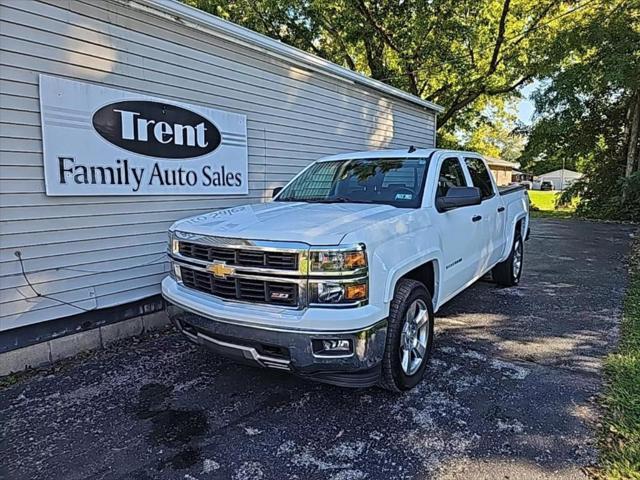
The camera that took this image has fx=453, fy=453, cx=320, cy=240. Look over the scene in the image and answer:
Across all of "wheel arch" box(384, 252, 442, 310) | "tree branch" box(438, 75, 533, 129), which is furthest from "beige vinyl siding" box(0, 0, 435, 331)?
"tree branch" box(438, 75, 533, 129)

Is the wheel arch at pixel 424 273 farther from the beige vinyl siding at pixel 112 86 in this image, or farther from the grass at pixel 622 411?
the beige vinyl siding at pixel 112 86

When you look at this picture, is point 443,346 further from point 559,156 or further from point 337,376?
point 559,156

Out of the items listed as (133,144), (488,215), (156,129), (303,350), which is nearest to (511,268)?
(488,215)

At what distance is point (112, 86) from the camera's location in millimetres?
4395

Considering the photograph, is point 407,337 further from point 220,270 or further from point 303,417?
point 220,270

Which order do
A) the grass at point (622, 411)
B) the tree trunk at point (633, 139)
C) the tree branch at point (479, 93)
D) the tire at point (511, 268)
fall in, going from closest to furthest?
1. the grass at point (622, 411)
2. the tire at point (511, 268)
3. the tree trunk at point (633, 139)
4. the tree branch at point (479, 93)

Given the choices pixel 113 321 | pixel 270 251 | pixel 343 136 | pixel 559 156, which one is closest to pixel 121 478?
pixel 270 251

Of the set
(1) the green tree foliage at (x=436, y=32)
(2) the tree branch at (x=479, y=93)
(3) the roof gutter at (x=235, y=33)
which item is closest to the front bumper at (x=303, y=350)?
(3) the roof gutter at (x=235, y=33)

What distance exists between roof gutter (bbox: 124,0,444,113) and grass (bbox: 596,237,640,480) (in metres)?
5.24

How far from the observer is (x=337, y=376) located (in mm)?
2873

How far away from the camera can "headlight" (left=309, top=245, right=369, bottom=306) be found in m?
2.73

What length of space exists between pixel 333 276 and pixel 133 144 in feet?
9.70

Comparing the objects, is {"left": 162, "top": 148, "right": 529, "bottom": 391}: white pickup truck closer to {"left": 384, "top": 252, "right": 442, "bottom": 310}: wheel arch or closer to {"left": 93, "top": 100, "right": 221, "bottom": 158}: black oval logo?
{"left": 384, "top": 252, "right": 442, "bottom": 310}: wheel arch

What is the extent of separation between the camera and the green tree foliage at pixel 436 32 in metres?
14.2
